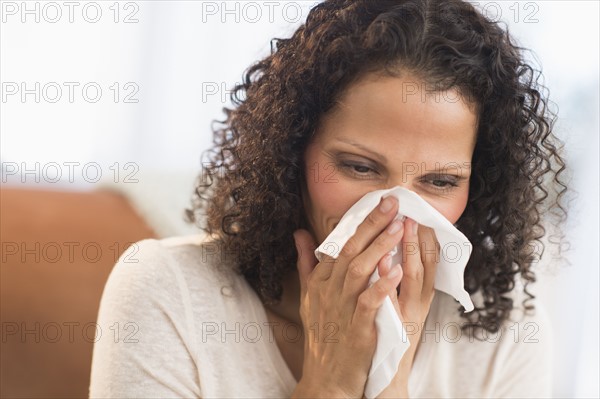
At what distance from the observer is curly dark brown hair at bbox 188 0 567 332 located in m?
1.26

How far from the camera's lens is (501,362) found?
61.9 inches

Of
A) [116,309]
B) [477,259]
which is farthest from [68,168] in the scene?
[477,259]

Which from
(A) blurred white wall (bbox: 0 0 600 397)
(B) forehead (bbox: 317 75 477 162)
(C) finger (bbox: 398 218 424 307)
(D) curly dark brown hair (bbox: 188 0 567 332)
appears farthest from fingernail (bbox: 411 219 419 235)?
(A) blurred white wall (bbox: 0 0 600 397)

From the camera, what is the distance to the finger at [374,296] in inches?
49.4

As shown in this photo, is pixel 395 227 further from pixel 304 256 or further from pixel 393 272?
pixel 304 256

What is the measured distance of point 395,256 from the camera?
51.7 inches

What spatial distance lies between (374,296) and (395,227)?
0.12 meters

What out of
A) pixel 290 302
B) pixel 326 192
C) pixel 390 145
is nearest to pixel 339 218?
pixel 326 192

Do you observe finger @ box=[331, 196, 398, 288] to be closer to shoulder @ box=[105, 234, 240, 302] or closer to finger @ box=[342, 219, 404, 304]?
finger @ box=[342, 219, 404, 304]

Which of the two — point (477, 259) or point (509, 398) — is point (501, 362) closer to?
point (509, 398)

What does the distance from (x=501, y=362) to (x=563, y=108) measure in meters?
0.78

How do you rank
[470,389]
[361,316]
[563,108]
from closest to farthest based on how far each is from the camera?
[361,316], [470,389], [563,108]

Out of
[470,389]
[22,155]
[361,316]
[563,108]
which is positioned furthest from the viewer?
[22,155]

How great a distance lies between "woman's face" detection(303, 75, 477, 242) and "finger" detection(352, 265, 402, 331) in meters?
0.12
